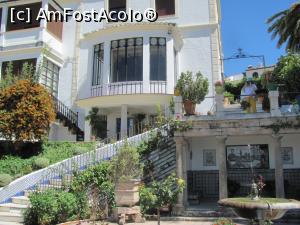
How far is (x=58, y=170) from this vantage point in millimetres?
14156

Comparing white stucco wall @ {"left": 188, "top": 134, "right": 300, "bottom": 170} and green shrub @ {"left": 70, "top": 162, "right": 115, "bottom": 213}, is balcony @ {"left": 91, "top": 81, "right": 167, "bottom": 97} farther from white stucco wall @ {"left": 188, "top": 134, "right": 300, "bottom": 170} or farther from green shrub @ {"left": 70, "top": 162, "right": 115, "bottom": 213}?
green shrub @ {"left": 70, "top": 162, "right": 115, "bottom": 213}

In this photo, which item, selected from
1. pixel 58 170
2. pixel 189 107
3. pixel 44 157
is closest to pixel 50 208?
pixel 58 170

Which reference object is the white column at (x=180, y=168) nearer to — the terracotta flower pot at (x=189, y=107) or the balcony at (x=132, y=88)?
the terracotta flower pot at (x=189, y=107)

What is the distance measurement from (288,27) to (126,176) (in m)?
16.7

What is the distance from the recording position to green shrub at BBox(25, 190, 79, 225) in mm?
10812

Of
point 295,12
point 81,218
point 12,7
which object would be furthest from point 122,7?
point 81,218

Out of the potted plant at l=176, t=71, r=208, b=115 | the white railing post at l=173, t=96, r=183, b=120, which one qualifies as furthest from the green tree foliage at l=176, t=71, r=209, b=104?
the white railing post at l=173, t=96, r=183, b=120

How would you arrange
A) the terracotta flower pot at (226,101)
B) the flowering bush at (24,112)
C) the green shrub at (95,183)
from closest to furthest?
the green shrub at (95,183)
the flowering bush at (24,112)
the terracotta flower pot at (226,101)

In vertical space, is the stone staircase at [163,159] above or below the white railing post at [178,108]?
below

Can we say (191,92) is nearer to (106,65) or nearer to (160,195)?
(160,195)

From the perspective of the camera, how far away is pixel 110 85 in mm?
19266

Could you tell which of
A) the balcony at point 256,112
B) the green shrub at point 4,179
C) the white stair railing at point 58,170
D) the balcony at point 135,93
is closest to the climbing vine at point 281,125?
the balcony at point 256,112

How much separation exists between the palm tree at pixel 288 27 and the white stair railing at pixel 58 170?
13364 millimetres

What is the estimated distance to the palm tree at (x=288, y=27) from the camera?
21.9 meters
